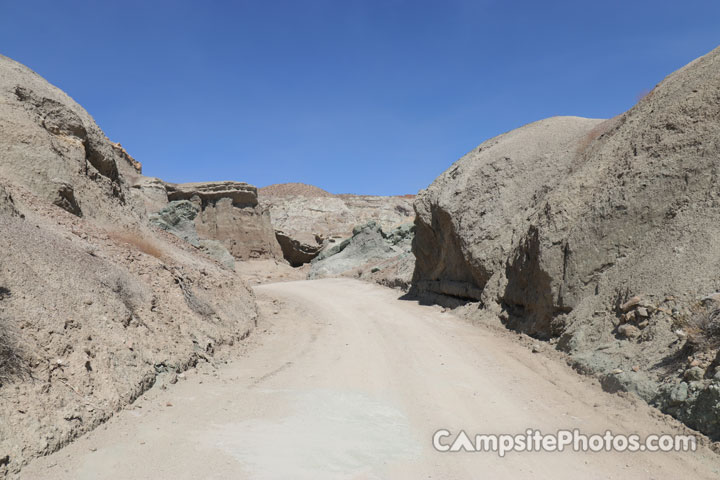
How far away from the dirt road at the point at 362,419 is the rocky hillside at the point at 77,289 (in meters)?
0.35

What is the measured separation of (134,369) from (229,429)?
5.32 feet

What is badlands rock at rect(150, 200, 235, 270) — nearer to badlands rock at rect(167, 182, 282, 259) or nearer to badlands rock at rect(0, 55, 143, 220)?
badlands rock at rect(167, 182, 282, 259)

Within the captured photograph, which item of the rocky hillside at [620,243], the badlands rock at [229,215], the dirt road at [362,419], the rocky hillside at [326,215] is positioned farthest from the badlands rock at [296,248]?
the dirt road at [362,419]

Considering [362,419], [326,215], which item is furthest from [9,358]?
[326,215]

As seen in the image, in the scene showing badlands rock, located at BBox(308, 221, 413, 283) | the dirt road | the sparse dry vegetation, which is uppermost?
badlands rock, located at BBox(308, 221, 413, 283)

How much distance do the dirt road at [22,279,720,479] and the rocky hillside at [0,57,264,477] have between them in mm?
354

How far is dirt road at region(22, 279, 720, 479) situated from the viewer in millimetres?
4266

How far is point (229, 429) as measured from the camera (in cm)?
501

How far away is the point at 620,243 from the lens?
342 inches

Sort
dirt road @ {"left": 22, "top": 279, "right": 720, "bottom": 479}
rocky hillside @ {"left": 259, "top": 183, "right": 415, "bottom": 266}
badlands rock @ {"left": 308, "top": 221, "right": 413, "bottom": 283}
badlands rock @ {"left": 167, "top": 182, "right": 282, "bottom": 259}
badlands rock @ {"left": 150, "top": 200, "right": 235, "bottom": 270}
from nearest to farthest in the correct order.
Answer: dirt road @ {"left": 22, "top": 279, "right": 720, "bottom": 479}
badlands rock @ {"left": 150, "top": 200, "right": 235, "bottom": 270}
badlands rock @ {"left": 308, "top": 221, "right": 413, "bottom": 283}
badlands rock @ {"left": 167, "top": 182, "right": 282, "bottom": 259}
rocky hillside @ {"left": 259, "top": 183, "right": 415, "bottom": 266}

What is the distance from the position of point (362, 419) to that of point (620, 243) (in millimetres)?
5905

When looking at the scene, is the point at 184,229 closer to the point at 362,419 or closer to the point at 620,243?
the point at 620,243

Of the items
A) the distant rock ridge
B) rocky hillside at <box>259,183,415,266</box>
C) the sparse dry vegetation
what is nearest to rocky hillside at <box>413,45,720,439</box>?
the sparse dry vegetation

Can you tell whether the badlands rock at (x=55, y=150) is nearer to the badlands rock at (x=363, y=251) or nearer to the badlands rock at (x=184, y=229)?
the badlands rock at (x=184, y=229)
